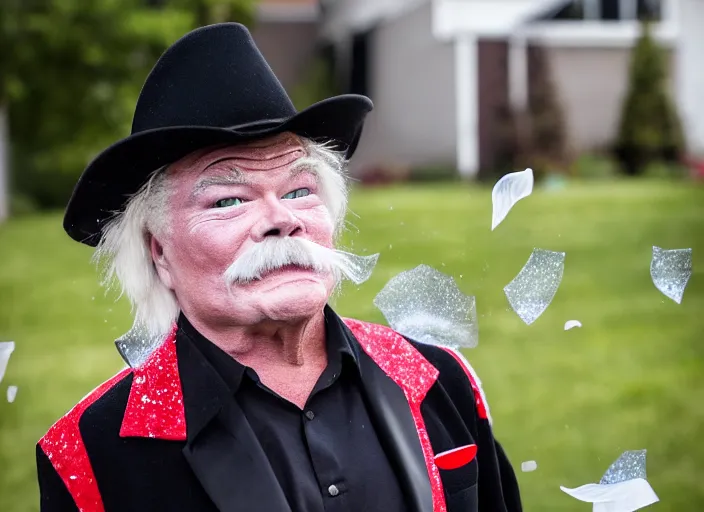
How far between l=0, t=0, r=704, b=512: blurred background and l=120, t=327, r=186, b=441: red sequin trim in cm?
49

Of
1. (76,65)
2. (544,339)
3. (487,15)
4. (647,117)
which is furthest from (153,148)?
(487,15)


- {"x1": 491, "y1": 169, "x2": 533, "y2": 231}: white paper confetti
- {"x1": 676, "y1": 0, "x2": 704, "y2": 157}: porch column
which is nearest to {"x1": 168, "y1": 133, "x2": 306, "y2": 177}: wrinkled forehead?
{"x1": 491, "y1": 169, "x2": 533, "y2": 231}: white paper confetti

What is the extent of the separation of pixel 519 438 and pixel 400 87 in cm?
1696

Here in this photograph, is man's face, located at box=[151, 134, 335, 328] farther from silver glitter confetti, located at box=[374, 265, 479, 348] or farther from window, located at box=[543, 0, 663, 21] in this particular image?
window, located at box=[543, 0, 663, 21]

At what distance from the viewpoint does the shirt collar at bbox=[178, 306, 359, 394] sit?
6.00ft

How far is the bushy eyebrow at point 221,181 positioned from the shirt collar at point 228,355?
0.24m

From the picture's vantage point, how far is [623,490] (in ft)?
7.32

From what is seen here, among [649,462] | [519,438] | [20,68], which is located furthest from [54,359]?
[20,68]

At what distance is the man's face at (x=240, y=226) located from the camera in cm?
179

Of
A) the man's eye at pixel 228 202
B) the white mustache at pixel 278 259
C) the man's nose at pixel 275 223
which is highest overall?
the man's eye at pixel 228 202

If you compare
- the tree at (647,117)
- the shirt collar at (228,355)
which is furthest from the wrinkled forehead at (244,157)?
the tree at (647,117)

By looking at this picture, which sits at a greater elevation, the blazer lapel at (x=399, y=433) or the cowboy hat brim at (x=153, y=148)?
the cowboy hat brim at (x=153, y=148)

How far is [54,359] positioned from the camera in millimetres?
6719

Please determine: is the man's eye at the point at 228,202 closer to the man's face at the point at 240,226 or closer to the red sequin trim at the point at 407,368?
the man's face at the point at 240,226
